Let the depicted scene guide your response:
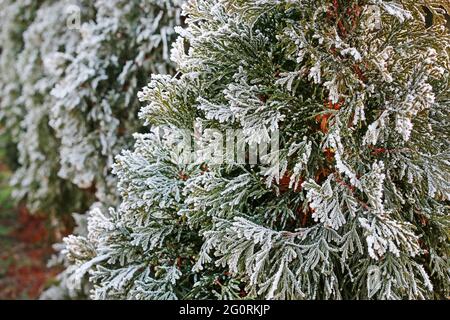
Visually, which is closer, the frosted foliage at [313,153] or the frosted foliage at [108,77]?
the frosted foliage at [313,153]

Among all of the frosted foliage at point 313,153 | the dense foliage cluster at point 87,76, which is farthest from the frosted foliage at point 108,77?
the frosted foliage at point 313,153

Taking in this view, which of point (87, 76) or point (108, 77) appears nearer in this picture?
point (87, 76)

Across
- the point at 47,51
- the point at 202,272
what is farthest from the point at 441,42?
the point at 47,51

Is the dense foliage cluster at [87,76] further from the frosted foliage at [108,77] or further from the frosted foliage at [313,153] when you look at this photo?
the frosted foliage at [313,153]

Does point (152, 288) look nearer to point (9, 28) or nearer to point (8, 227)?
point (9, 28)

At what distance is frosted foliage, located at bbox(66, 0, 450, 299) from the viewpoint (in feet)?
7.23

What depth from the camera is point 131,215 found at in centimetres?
277

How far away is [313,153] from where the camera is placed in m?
2.35

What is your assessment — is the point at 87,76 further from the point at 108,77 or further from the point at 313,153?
the point at 313,153

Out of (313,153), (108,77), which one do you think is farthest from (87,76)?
(313,153)

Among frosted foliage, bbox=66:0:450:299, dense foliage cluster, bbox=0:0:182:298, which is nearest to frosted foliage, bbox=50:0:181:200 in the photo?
dense foliage cluster, bbox=0:0:182:298

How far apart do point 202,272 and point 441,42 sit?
1.65 m

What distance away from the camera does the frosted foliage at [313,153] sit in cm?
221

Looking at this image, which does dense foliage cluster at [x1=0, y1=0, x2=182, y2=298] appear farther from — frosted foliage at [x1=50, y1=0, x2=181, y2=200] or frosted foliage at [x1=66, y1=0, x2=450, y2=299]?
frosted foliage at [x1=66, y1=0, x2=450, y2=299]
